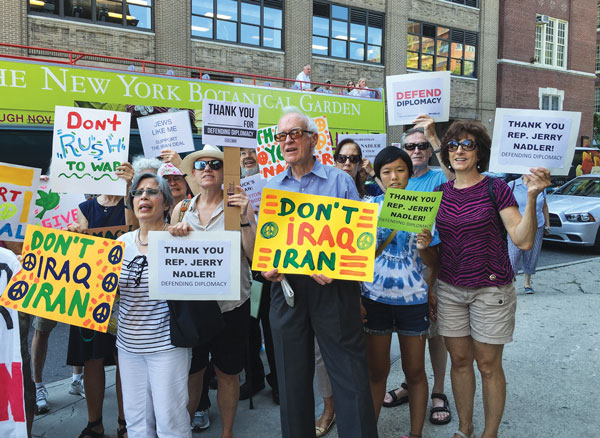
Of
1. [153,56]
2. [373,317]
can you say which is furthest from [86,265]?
[153,56]

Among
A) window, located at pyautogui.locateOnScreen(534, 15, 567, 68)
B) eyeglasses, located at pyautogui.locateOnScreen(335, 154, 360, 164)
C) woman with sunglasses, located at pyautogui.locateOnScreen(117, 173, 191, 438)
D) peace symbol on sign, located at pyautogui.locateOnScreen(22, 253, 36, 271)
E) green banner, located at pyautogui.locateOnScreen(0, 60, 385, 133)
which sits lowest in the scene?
woman with sunglasses, located at pyautogui.locateOnScreen(117, 173, 191, 438)

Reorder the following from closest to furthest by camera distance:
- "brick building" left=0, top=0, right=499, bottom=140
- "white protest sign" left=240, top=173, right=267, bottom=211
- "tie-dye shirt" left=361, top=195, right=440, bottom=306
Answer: "tie-dye shirt" left=361, top=195, right=440, bottom=306 → "white protest sign" left=240, top=173, right=267, bottom=211 → "brick building" left=0, top=0, right=499, bottom=140

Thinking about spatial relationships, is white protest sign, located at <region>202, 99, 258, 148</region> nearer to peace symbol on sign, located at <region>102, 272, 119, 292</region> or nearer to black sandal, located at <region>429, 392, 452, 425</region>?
peace symbol on sign, located at <region>102, 272, 119, 292</region>

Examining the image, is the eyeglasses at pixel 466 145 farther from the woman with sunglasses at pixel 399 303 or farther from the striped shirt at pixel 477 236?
the woman with sunglasses at pixel 399 303

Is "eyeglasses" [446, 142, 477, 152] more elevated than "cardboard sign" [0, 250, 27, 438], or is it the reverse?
"eyeglasses" [446, 142, 477, 152]

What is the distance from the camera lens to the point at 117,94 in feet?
23.6

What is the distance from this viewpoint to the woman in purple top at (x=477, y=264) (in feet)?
9.75

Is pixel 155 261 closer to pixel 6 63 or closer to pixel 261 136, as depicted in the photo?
pixel 261 136

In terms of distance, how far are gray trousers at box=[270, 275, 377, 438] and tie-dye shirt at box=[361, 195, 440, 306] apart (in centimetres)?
32

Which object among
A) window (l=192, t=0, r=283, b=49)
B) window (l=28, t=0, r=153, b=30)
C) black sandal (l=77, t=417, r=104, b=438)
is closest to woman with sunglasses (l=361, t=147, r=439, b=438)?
black sandal (l=77, t=417, r=104, b=438)

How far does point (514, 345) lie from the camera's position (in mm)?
5273

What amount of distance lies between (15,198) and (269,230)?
182cm

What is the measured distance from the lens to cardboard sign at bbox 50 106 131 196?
3.83 metres

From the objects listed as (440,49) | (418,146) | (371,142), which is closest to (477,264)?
(418,146)
